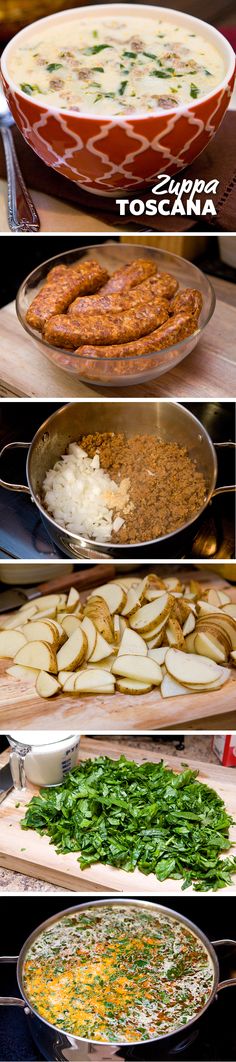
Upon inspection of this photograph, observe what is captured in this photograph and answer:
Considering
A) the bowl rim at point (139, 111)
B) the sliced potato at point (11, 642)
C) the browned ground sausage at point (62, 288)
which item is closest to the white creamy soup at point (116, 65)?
the bowl rim at point (139, 111)

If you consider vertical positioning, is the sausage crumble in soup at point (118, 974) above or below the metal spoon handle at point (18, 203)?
below

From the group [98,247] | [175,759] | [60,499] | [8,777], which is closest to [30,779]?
[8,777]

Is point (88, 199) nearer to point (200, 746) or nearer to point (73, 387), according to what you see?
point (73, 387)

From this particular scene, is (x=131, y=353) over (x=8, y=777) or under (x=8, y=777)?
over

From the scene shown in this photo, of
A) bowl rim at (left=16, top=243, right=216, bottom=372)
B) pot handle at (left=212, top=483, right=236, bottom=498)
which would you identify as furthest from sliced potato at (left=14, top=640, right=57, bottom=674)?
bowl rim at (left=16, top=243, right=216, bottom=372)

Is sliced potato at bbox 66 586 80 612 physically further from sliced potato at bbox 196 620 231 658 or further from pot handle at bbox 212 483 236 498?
pot handle at bbox 212 483 236 498

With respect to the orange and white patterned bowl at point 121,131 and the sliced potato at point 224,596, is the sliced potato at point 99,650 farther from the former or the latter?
the orange and white patterned bowl at point 121,131
